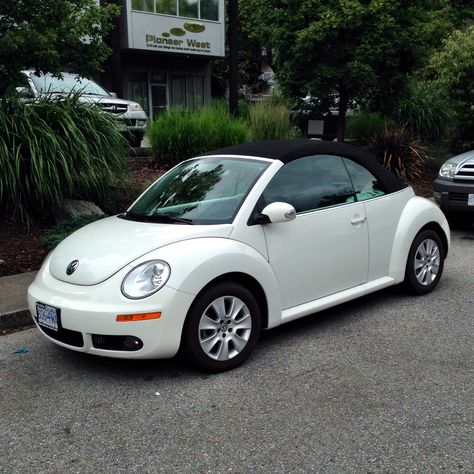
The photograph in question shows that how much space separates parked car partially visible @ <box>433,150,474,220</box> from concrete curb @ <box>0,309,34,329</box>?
594 cm

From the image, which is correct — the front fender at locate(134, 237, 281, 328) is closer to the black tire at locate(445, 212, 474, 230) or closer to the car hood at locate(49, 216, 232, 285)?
the car hood at locate(49, 216, 232, 285)

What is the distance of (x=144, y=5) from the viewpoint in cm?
2534

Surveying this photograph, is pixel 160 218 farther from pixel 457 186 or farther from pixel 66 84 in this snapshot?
pixel 66 84

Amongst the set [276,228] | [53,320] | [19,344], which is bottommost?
[19,344]

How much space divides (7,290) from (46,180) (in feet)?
6.02

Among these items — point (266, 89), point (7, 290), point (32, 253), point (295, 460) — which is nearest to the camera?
point (295, 460)

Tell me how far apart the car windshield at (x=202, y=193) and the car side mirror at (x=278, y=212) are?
0.77ft

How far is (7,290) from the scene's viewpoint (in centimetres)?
552

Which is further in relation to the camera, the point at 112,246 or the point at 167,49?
the point at 167,49

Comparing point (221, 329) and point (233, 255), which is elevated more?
point (233, 255)

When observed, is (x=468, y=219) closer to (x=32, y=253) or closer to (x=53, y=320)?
(x=32, y=253)

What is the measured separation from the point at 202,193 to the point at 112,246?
91cm

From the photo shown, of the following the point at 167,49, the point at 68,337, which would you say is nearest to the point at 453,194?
the point at 68,337

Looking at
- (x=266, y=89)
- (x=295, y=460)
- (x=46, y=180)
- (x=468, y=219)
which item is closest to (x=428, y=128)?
(x=468, y=219)
